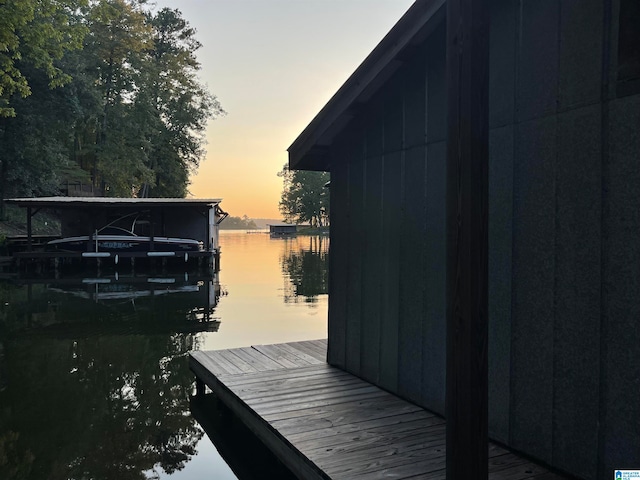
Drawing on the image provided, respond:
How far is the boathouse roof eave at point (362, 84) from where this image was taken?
161 inches

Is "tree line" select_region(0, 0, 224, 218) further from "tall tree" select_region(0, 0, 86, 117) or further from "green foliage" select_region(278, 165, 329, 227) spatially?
"green foliage" select_region(278, 165, 329, 227)

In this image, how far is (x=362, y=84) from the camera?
4.79 metres

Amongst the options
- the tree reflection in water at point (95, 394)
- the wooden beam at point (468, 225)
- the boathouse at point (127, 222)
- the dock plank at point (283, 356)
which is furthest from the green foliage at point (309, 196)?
the wooden beam at point (468, 225)

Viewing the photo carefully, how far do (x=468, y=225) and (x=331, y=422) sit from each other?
8.61ft

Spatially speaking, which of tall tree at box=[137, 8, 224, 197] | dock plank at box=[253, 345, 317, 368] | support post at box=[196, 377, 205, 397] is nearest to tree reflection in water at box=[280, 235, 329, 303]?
dock plank at box=[253, 345, 317, 368]

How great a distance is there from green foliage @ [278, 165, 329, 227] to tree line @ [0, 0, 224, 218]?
33397 millimetres

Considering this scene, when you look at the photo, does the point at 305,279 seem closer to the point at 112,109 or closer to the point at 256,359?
the point at 256,359

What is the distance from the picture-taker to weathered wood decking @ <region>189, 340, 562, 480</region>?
11.0 ft

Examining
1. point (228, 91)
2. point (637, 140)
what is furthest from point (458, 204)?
point (228, 91)

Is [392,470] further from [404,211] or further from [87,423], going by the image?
[87,423]

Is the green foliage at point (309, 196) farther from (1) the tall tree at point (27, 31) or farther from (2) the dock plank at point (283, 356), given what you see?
(2) the dock plank at point (283, 356)

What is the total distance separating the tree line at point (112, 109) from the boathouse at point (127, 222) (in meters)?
4.81

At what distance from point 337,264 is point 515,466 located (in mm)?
3115

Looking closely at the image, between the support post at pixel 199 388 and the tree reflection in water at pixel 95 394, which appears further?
the support post at pixel 199 388
